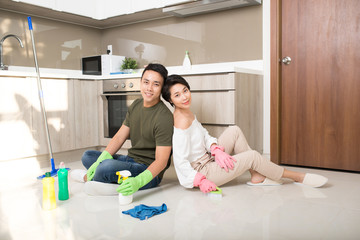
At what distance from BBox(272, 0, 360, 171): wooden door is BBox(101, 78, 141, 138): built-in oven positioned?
1386 millimetres

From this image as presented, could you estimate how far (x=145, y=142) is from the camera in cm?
231

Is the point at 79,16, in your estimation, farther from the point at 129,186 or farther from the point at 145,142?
the point at 129,186

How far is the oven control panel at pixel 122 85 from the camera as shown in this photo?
131 inches

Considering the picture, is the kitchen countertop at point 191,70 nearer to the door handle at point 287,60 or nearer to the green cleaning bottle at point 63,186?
the door handle at point 287,60

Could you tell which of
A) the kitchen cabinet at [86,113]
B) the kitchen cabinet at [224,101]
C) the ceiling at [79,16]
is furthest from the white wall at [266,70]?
the kitchen cabinet at [86,113]

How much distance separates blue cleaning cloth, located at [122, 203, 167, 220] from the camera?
5.83 feet

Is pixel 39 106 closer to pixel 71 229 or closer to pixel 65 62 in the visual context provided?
pixel 65 62

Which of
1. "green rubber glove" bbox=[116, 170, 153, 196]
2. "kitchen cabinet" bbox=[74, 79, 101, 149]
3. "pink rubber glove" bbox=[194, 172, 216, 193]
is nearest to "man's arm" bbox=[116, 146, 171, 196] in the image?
"green rubber glove" bbox=[116, 170, 153, 196]

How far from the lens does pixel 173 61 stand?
3.75 m

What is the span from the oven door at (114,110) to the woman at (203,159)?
3.94ft

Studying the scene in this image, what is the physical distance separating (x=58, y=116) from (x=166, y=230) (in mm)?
2023

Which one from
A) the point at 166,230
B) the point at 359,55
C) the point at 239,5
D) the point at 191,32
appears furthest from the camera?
the point at 191,32

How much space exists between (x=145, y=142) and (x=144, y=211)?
0.60 metres

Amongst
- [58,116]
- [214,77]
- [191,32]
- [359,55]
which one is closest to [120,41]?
[191,32]
